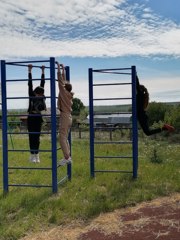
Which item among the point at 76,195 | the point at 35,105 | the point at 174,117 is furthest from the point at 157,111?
the point at 76,195

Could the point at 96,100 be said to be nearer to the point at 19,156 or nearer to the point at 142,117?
the point at 142,117

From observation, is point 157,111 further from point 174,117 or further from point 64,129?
point 64,129

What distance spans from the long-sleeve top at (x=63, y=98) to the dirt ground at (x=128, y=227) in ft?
6.50

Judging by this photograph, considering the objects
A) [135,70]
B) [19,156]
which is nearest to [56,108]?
[135,70]

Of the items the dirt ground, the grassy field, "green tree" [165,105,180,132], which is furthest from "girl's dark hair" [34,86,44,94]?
"green tree" [165,105,180,132]

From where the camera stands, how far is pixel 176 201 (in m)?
6.23

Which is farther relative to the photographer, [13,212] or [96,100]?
[96,100]

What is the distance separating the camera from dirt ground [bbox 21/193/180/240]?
15.6ft

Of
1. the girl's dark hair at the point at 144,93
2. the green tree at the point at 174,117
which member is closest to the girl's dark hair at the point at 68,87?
the girl's dark hair at the point at 144,93

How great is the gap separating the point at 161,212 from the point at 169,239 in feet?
3.72

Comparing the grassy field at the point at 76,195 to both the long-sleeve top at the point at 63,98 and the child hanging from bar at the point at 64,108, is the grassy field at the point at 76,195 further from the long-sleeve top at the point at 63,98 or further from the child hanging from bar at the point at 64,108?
the long-sleeve top at the point at 63,98

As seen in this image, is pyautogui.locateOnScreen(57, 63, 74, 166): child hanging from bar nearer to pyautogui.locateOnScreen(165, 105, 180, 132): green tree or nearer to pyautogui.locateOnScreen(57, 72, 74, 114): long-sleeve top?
pyautogui.locateOnScreen(57, 72, 74, 114): long-sleeve top

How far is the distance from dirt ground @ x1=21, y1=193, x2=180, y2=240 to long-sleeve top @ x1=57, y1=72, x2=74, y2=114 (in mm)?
1981

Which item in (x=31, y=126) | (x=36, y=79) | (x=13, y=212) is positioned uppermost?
(x=36, y=79)
